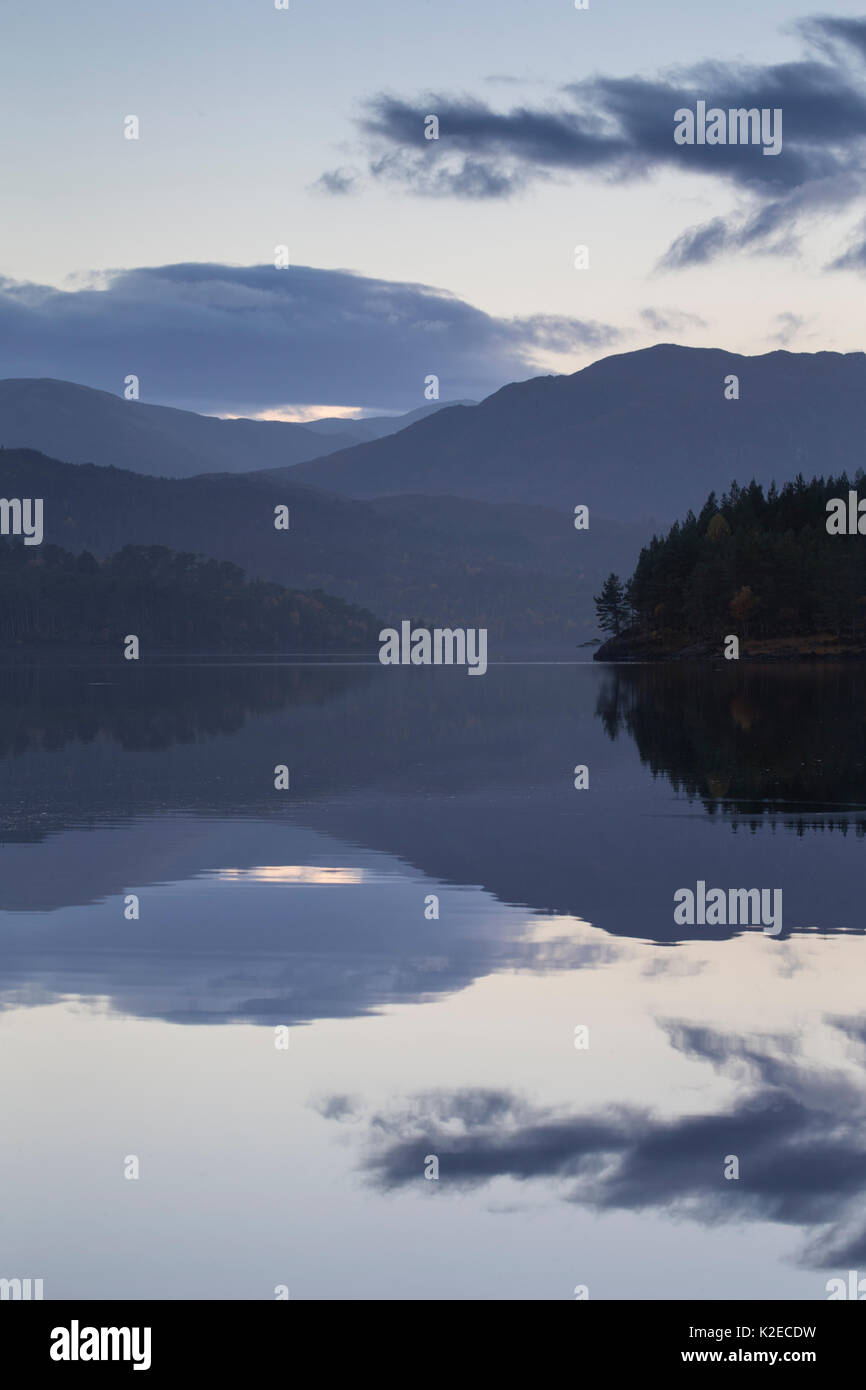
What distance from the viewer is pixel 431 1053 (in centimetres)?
1928

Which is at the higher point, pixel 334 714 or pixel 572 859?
pixel 334 714

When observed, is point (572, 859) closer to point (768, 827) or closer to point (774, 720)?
point (768, 827)

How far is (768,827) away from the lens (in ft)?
132

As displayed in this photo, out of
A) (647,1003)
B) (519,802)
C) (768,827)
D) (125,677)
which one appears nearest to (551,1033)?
(647,1003)

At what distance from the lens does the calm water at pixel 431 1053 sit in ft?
45.5

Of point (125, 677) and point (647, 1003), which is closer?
point (647, 1003)

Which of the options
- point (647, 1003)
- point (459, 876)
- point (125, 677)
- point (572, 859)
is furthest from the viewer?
point (125, 677)

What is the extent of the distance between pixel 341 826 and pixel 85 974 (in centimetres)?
1962

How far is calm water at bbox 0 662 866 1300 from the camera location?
13.9 meters

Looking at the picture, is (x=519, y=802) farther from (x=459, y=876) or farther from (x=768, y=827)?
(x=459, y=876)

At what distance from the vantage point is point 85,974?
23609mm
